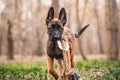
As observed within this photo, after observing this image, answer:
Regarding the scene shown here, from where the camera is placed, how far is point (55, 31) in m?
8.59

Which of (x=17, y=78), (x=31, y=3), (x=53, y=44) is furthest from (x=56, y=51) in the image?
(x=31, y=3)

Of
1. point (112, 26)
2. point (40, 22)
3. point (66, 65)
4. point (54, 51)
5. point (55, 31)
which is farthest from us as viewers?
point (40, 22)

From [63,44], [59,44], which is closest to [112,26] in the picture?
[63,44]

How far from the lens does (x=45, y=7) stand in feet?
154

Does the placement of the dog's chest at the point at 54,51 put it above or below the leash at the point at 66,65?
above

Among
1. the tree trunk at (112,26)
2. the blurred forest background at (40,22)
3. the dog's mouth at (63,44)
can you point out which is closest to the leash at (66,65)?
the dog's mouth at (63,44)

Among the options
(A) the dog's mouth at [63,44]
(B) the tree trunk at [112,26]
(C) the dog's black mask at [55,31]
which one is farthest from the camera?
(B) the tree trunk at [112,26]

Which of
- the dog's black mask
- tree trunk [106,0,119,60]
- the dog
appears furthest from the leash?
tree trunk [106,0,119,60]

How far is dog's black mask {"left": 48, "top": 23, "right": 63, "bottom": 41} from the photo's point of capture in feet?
28.2

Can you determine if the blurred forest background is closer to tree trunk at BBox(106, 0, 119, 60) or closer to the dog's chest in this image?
tree trunk at BBox(106, 0, 119, 60)

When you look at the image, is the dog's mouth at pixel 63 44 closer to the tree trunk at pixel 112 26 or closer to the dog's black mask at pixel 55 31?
the dog's black mask at pixel 55 31

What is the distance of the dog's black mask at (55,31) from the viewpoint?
8.60 meters

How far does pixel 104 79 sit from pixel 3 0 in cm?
3104

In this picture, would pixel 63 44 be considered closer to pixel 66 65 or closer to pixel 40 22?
pixel 66 65
